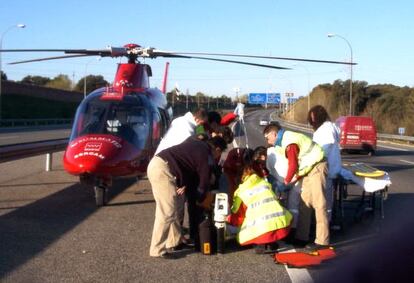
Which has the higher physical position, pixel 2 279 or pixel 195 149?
pixel 195 149

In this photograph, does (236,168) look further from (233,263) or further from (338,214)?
(338,214)

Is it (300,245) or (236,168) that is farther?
(236,168)

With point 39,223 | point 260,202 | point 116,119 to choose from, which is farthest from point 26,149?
point 260,202

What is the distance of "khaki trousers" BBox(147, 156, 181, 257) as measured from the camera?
7.72 meters

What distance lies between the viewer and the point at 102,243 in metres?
8.45

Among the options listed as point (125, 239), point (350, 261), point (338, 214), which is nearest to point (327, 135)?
point (338, 214)

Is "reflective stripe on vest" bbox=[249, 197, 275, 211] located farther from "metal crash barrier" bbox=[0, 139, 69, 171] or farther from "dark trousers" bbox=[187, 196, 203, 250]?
"metal crash barrier" bbox=[0, 139, 69, 171]

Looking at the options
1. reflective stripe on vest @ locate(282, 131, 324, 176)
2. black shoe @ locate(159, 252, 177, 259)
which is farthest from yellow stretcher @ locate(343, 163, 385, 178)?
black shoe @ locate(159, 252, 177, 259)

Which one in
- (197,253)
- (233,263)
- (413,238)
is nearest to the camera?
(413,238)

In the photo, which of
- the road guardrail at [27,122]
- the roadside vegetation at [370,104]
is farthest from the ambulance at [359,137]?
the road guardrail at [27,122]

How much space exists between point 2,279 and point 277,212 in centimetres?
336

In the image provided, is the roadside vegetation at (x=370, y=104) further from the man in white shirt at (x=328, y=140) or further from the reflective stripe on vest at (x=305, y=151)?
the reflective stripe on vest at (x=305, y=151)

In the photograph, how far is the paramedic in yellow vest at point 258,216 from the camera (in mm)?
7716

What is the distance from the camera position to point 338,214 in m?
10.5
